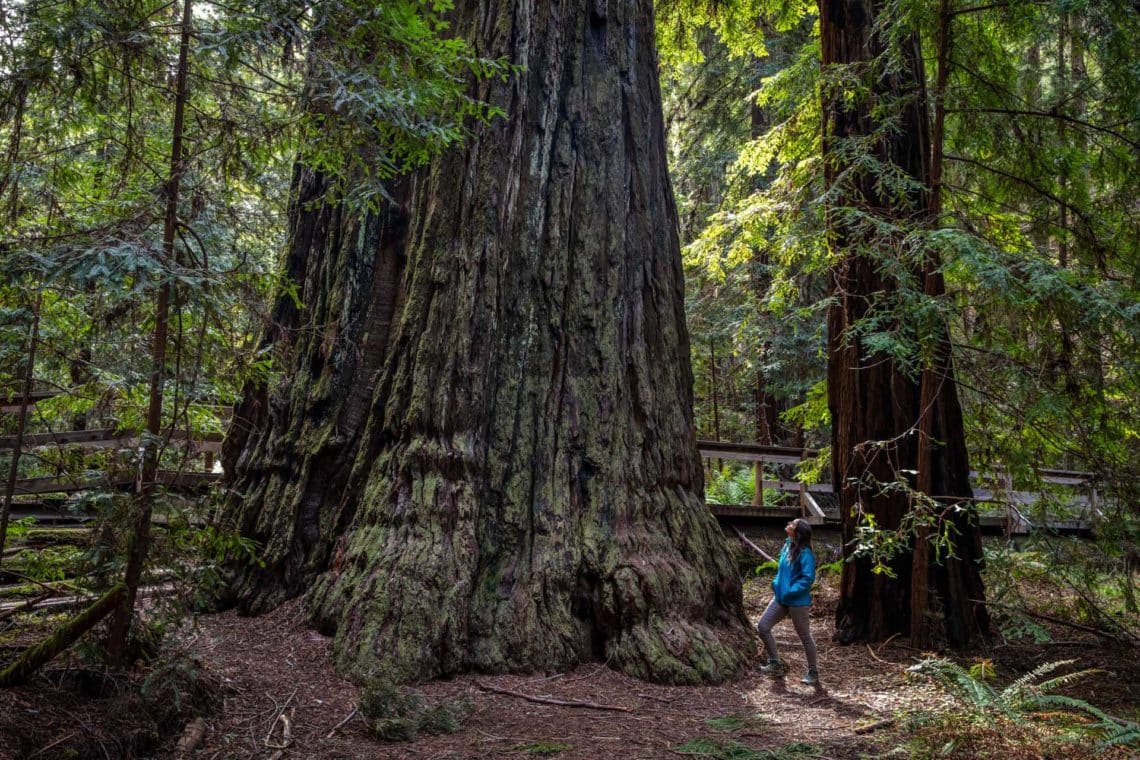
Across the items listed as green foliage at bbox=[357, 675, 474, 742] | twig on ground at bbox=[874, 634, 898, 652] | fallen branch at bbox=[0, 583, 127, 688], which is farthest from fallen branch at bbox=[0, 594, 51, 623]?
twig on ground at bbox=[874, 634, 898, 652]

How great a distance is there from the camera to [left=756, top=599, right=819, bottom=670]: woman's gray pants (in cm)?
619

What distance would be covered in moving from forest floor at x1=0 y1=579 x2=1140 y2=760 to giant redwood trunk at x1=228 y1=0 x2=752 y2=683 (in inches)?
11.6

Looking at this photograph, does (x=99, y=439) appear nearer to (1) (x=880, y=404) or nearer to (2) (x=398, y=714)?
(2) (x=398, y=714)

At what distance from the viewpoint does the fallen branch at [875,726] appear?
16.1ft

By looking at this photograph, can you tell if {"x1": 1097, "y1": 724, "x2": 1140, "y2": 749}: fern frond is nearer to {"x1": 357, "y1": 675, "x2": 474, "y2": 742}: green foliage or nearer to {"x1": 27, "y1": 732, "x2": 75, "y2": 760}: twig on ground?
{"x1": 357, "y1": 675, "x2": 474, "y2": 742}: green foliage

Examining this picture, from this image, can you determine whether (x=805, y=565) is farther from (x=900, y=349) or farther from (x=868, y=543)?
(x=900, y=349)

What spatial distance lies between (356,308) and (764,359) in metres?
10.6

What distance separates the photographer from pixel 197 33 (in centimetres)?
408

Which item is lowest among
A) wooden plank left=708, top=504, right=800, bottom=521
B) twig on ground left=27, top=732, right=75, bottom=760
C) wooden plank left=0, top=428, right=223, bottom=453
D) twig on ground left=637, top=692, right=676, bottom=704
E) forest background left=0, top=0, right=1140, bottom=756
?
twig on ground left=637, top=692, right=676, bottom=704

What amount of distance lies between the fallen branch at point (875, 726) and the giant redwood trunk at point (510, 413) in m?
1.21

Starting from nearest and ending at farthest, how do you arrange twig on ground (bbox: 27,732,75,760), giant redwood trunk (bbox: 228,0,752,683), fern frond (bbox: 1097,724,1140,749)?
twig on ground (bbox: 27,732,75,760) < fern frond (bbox: 1097,724,1140,749) < giant redwood trunk (bbox: 228,0,752,683)

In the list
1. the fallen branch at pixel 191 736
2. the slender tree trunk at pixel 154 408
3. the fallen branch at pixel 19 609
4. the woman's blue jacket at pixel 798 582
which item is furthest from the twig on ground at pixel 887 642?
the fallen branch at pixel 19 609

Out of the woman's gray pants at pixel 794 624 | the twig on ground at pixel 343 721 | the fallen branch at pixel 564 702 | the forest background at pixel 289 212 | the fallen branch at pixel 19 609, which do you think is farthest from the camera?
the woman's gray pants at pixel 794 624

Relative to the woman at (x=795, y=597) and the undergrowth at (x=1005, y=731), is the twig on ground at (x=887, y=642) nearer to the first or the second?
the woman at (x=795, y=597)
